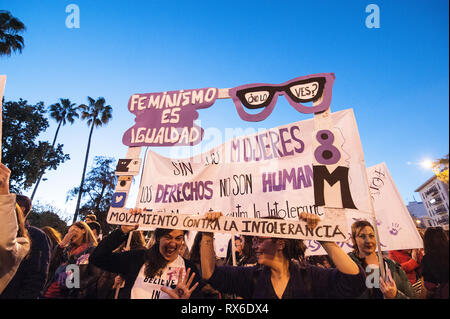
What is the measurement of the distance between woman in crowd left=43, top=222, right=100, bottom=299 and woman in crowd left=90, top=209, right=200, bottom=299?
67 cm

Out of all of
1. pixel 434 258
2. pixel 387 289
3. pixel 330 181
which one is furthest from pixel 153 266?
pixel 434 258

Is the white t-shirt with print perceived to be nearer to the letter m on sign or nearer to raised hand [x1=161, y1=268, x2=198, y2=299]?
raised hand [x1=161, y1=268, x2=198, y2=299]

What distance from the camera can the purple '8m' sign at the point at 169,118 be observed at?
3.26 meters

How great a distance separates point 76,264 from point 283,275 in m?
3.07

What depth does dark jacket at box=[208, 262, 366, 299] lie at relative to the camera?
7.25 ft

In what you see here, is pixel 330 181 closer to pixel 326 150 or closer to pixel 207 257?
pixel 326 150

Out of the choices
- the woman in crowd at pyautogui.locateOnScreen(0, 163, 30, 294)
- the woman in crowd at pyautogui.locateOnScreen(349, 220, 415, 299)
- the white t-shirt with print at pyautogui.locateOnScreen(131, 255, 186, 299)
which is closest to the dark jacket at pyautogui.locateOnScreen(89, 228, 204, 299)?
the white t-shirt with print at pyautogui.locateOnScreen(131, 255, 186, 299)

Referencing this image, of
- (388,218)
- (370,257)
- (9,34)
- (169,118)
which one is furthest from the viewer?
A: (9,34)

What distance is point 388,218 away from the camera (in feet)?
13.1

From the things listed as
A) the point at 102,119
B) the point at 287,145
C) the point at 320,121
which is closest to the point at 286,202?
the point at 287,145

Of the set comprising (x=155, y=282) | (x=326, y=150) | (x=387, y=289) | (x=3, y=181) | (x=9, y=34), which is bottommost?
(x=387, y=289)

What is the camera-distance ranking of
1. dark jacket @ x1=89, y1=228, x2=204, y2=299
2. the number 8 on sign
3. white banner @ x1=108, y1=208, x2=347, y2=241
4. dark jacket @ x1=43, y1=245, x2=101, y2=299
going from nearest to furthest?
white banner @ x1=108, y1=208, x2=347, y2=241 < the number 8 on sign < dark jacket @ x1=89, y1=228, x2=204, y2=299 < dark jacket @ x1=43, y1=245, x2=101, y2=299
